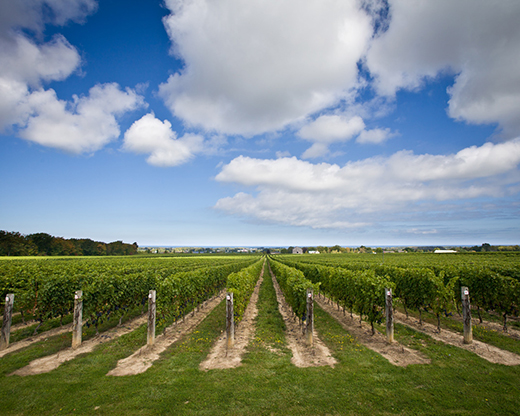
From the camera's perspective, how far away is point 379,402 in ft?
17.0

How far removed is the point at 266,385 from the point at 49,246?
11662 cm

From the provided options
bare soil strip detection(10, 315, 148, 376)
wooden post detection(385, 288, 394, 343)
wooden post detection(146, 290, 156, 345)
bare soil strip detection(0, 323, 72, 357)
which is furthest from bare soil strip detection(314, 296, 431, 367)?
bare soil strip detection(0, 323, 72, 357)

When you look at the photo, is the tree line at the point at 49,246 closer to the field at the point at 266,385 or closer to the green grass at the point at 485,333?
the field at the point at 266,385

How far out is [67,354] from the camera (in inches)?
314

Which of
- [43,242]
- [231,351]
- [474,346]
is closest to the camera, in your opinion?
[231,351]

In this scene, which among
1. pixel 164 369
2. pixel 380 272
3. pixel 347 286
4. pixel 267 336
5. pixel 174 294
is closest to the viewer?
pixel 164 369

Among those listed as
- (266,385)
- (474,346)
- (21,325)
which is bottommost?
(21,325)

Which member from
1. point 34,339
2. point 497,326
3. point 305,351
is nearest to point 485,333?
point 497,326

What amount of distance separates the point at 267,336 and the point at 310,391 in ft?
14.9

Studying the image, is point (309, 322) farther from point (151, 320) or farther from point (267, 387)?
point (151, 320)

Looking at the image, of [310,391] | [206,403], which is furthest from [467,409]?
[206,403]

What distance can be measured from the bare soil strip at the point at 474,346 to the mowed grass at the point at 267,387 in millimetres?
603

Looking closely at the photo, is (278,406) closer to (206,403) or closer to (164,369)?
(206,403)

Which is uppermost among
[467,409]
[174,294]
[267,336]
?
[174,294]
